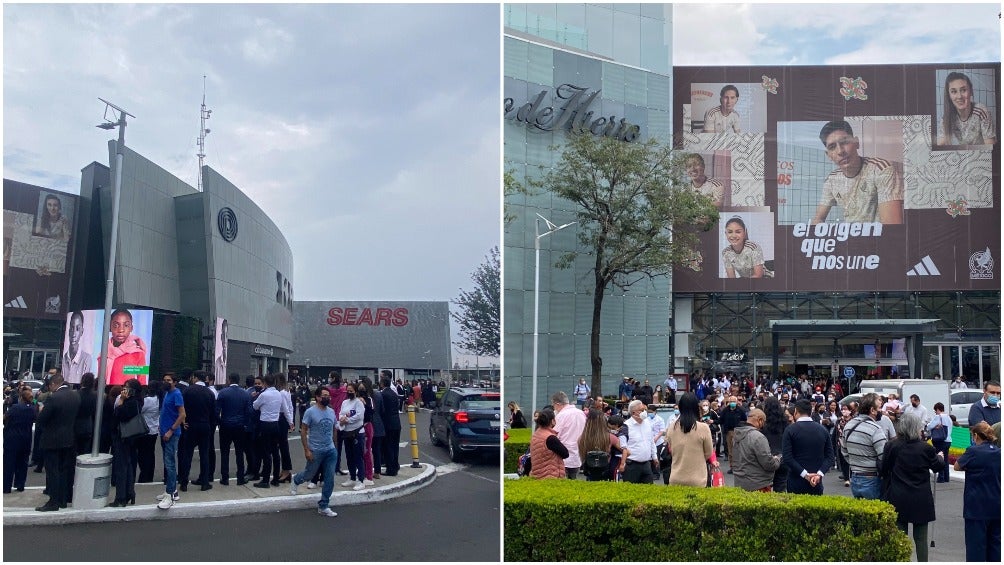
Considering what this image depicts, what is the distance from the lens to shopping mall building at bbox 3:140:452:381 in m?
7.02

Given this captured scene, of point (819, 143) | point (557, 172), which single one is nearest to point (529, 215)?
point (557, 172)

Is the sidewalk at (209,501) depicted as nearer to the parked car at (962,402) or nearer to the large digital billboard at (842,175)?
the parked car at (962,402)

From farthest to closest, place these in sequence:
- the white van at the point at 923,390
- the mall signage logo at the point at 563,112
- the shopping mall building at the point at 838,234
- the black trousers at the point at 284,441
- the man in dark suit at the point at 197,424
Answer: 1. the shopping mall building at the point at 838,234
2. the mall signage logo at the point at 563,112
3. the white van at the point at 923,390
4. the black trousers at the point at 284,441
5. the man in dark suit at the point at 197,424

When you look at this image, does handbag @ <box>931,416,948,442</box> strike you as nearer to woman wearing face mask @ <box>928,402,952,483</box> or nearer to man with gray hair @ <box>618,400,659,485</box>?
woman wearing face mask @ <box>928,402,952,483</box>

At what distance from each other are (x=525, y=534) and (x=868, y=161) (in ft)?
136

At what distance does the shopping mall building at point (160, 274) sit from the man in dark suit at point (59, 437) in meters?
0.89

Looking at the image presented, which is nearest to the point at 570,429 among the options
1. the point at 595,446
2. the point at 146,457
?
the point at 595,446

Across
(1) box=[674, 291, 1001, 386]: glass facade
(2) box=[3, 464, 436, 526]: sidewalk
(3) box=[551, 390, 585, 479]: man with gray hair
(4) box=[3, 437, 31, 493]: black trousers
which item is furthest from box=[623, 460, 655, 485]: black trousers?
(1) box=[674, 291, 1001, 386]: glass facade

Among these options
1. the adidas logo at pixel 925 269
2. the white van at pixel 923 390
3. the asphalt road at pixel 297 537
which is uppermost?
the adidas logo at pixel 925 269

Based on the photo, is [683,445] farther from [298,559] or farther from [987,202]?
[987,202]

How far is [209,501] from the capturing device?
9516mm

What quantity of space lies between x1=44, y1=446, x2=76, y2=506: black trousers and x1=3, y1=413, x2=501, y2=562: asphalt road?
598 millimetres

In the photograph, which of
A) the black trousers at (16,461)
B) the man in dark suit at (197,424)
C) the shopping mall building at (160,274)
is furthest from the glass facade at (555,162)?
the black trousers at (16,461)

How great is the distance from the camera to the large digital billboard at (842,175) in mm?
43156
